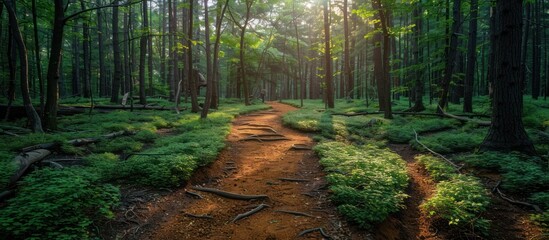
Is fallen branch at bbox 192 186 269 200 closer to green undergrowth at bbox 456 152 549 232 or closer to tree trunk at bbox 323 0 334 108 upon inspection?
green undergrowth at bbox 456 152 549 232

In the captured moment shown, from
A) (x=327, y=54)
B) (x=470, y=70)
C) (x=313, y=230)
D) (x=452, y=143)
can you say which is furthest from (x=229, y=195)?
(x=470, y=70)

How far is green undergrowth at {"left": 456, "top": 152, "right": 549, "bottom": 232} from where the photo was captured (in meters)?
4.93

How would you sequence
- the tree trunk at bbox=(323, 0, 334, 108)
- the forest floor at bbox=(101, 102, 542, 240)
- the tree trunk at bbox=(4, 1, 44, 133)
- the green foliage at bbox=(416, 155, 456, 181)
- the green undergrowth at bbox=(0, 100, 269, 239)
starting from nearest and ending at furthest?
the green undergrowth at bbox=(0, 100, 269, 239), the forest floor at bbox=(101, 102, 542, 240), the green foliage at bbox=(416, 155, 456, 181), the tree trunk at bbox=(4, 1, 44, 133), the tree trunk at bbox=(323, 0, 334, 108)

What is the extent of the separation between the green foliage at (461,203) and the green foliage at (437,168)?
1.44 feet

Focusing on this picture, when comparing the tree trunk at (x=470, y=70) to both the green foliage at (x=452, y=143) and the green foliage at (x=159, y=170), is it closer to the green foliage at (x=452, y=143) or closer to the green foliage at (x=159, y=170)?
the green foliage at (x=452, y=143)

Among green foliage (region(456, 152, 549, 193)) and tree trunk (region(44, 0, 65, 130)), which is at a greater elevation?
tree trunk (region(44, 0, 65, 130))

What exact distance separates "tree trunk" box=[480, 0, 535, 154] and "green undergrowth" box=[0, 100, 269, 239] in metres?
7.47

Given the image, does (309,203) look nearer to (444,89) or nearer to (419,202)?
(419,202)

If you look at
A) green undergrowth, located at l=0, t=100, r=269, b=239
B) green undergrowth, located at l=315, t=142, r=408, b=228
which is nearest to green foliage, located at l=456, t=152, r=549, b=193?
green undergrowth, located at l=315, t=142, r=408, b=228

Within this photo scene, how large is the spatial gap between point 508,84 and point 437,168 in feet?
9.35

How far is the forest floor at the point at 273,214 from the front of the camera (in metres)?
4.16

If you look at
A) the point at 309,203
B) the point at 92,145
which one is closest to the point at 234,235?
the point at 309,203

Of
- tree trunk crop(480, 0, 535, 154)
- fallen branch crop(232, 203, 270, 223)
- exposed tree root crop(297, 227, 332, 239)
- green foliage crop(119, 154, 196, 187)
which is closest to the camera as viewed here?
exposed tree root crop(297, 227, 332, 239)

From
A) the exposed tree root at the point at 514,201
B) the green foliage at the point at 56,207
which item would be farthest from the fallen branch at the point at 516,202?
the green foliage at the point at 56,207
